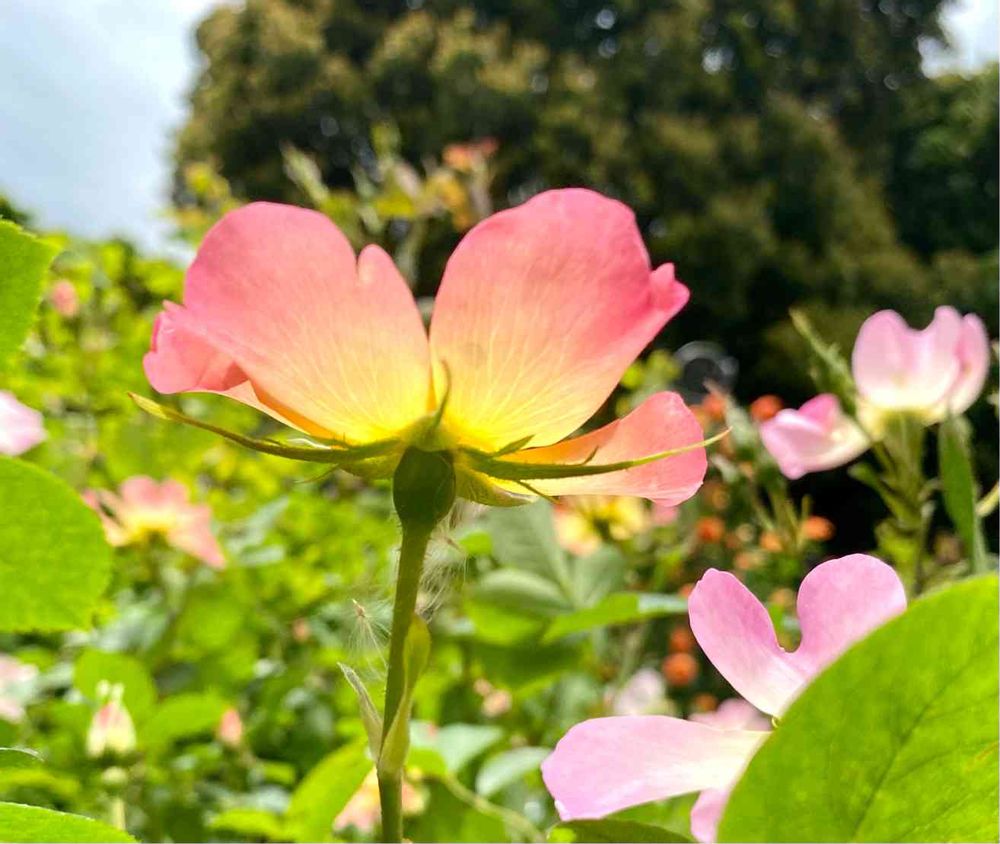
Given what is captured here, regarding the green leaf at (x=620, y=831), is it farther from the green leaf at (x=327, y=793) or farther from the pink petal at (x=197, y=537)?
the pink petal at (x=197, y=537)

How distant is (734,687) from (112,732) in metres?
0.37

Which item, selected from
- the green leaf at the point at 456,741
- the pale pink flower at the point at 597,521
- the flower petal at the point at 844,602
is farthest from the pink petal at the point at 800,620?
the pale pink flower at the point at 597,521

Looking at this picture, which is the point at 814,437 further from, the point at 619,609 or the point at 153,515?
the point at 153,515

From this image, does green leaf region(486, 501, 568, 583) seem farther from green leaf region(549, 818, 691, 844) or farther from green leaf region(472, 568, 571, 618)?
green leaf region(549, 818, 691, 844)

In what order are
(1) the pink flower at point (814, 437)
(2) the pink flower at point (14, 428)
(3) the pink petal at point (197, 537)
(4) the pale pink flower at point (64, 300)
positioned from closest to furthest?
1. (2) the pink flower at point (14, 428)
2. (1) the pink flower at point (814, 437)
3. (3) the pink petal at point (197, 537)
4. (4) the pale pink flower at point (64, 300)

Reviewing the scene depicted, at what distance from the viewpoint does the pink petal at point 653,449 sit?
19 centimetres

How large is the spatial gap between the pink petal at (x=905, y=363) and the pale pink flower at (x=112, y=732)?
1.23 ft

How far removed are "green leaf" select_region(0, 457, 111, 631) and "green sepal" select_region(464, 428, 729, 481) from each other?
0.07 m

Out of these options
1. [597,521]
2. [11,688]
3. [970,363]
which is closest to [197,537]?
[11,688]

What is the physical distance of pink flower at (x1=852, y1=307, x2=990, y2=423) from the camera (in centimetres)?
49

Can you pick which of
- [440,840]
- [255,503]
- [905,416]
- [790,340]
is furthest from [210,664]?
[790,340]

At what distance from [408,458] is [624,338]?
5 centimetres

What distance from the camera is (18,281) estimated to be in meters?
0.18

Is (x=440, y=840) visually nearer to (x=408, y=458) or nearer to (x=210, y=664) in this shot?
(x=210, y=664)
